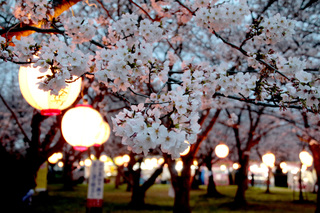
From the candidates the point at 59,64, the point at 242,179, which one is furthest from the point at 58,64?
the point at 242,179

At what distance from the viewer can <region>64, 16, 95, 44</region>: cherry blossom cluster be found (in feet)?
9.45

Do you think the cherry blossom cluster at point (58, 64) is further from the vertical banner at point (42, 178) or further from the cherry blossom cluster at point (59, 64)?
the vertical banner at point (42, 178)

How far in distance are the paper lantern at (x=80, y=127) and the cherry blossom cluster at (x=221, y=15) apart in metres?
2.13

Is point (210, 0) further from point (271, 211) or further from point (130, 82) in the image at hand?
point (271, 211)

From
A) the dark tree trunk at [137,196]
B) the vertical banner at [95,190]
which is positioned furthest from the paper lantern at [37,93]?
the dark tree trunk at [137,196]

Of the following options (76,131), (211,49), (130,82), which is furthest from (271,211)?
(130,82)

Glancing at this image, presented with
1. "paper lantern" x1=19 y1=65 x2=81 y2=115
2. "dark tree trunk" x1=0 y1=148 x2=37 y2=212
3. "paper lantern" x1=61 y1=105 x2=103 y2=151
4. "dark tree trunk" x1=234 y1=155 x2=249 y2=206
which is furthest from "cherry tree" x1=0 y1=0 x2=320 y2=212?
"dark tree trunk" x1=234 y1=155 x2=249 y2=206

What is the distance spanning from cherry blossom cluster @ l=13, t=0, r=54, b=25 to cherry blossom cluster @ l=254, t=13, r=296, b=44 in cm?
236

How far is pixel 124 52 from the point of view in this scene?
2.18 metres

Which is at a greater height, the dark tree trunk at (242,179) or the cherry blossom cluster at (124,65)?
the cherry blossom cluster at (124,65)

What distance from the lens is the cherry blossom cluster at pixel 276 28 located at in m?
3.04

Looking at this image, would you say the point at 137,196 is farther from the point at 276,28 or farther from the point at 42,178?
the point at 276,28

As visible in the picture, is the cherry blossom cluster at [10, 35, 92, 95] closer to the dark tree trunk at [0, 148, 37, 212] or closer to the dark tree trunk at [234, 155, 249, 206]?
the dark tree trunk at [0, 148, 37, 212]

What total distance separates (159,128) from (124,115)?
32 cm
